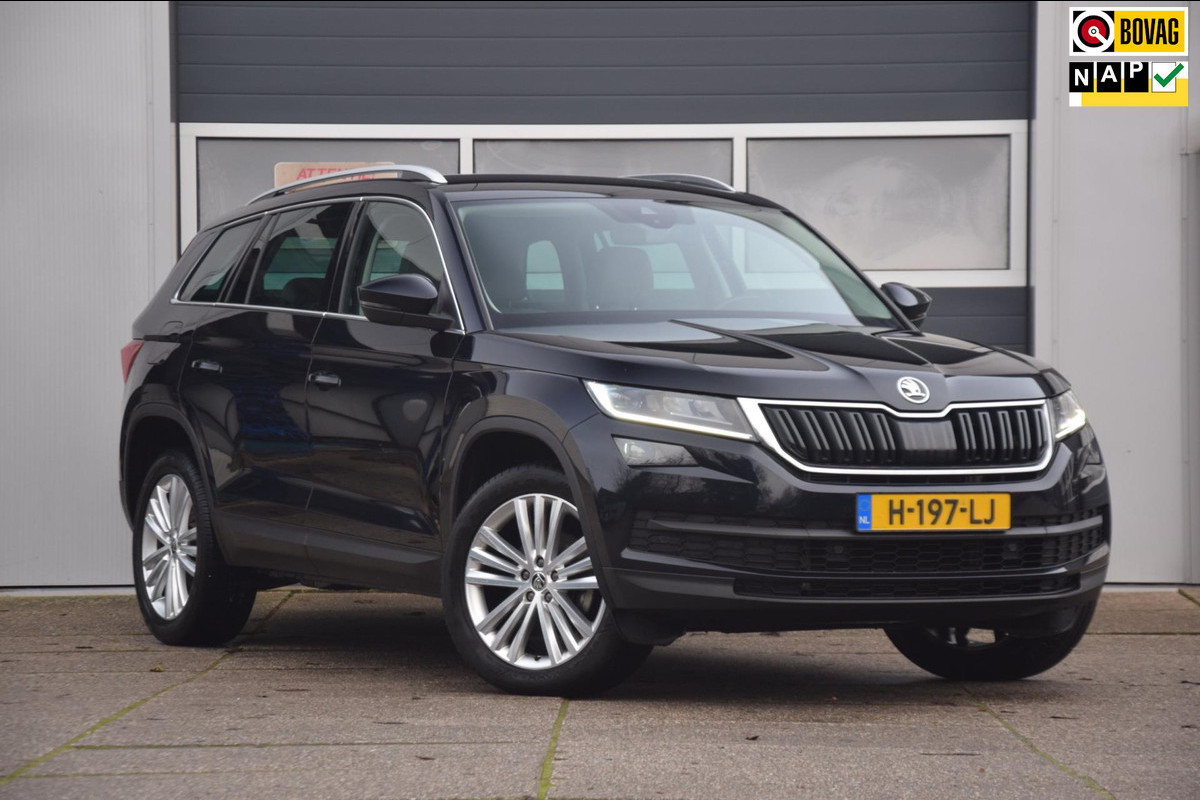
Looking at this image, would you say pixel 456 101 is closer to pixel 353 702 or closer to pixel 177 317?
pixel 177 317

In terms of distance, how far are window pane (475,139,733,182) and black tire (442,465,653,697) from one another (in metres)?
5.22

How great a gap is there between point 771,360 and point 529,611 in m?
1.15

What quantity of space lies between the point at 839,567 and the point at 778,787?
1.24m

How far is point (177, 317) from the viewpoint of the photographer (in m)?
8.14

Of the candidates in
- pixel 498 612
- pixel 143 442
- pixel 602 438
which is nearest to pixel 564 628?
pixel 498 612

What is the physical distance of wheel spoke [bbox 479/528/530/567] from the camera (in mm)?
5941

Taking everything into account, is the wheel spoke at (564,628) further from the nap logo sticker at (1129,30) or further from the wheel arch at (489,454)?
the nap logo sticker at (1129,30)

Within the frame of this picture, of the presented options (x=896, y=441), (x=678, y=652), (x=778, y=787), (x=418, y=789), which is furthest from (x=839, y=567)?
(x=678, y=652)

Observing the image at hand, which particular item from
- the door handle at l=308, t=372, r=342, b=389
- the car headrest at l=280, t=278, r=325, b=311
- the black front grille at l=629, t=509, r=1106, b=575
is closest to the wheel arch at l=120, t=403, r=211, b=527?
the car headrest at l=280, t=278, r=325, b=311

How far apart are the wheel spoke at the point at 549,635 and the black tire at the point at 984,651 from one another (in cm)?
129

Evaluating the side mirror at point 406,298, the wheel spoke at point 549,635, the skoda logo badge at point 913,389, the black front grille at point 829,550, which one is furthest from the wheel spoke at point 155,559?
the skoda logo badge at point 913,389

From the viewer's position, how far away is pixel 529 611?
19.4 feet

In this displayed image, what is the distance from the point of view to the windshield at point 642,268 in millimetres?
6469

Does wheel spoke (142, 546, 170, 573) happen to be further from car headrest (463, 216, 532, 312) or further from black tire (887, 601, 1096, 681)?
black tire (887, 601, 1096, 681)
